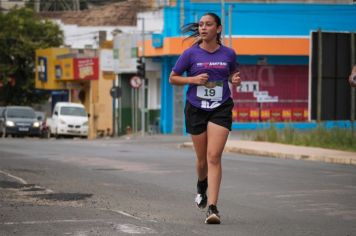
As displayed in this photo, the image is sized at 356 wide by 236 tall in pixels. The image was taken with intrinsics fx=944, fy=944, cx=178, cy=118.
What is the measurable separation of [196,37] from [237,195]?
9.61ft

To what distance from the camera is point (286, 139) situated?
101 ft

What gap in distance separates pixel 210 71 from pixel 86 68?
52604 mm

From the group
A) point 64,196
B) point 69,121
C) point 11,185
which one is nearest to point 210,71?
→ point 64,196

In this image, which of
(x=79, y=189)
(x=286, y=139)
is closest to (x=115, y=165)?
(x=79, y=189)

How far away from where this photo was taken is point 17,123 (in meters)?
49.6

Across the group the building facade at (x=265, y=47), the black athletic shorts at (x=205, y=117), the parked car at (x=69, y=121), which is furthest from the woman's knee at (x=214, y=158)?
the parked car at (x=69, y=121)

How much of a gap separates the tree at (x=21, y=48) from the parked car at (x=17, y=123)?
21.2m

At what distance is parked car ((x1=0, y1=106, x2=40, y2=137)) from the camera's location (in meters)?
49.3

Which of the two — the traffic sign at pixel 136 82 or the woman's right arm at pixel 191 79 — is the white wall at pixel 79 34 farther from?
the woman's right arm at pixel 191 79

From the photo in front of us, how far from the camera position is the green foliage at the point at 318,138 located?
26.6m

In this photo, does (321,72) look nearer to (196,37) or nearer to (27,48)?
(196,37)

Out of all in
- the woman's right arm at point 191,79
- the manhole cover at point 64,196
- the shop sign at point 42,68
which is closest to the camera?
the woman's right arm at point 191,79

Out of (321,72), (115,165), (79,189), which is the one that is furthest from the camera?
(321,72)

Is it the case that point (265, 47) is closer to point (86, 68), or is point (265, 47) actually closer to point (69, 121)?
point (69, 121)
